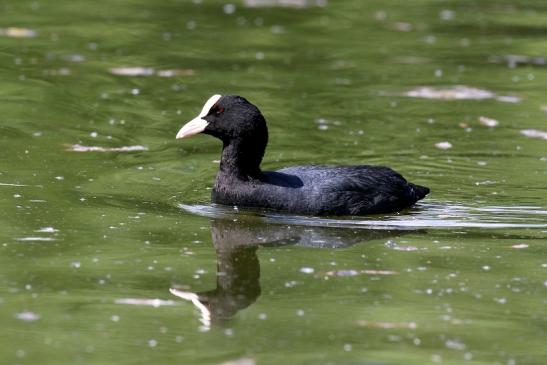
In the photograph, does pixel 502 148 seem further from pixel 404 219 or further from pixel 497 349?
pixel 497 349

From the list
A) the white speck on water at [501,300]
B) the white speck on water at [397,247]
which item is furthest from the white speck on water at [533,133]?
the white speck on water at [501,300]

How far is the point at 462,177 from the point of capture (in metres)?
11.3

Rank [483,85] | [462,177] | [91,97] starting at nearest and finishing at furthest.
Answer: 1. [462,177]
2. [91,97]
3. [483,85]

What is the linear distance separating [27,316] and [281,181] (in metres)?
3.46

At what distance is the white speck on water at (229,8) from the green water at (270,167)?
271mm

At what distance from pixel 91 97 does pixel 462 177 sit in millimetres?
4523

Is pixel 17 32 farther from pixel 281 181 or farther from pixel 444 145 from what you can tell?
pixel 281 181

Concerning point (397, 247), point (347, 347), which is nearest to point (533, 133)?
point (397, 247)

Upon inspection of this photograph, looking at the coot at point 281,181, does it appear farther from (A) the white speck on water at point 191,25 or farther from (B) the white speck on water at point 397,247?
(A) the white speck on water at point 191,25

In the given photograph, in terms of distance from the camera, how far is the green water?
6.89 metres

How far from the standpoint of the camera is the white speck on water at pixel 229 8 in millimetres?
19086

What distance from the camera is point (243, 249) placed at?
8742 millimetres

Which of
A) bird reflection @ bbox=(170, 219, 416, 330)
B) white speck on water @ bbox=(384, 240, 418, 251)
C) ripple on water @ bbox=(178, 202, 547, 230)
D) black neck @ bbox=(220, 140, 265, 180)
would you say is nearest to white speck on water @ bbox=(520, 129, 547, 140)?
ripple on water @ bbox=(178, 202, 547, 230)

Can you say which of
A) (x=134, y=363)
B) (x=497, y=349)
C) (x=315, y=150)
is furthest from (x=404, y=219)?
(x=134, y=363)
